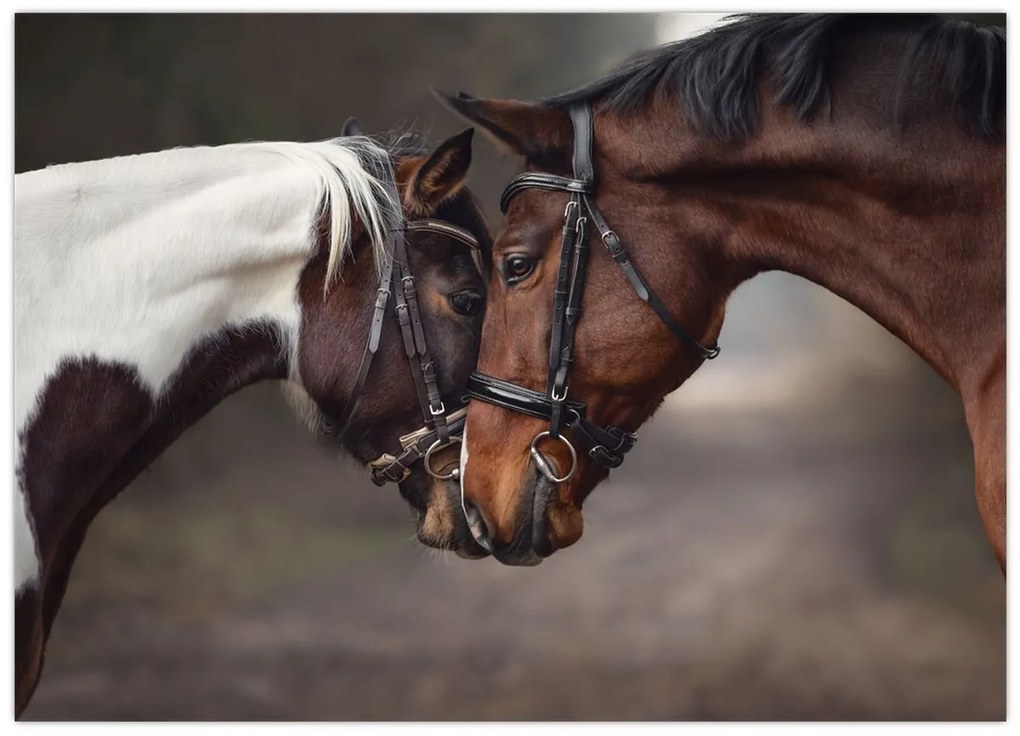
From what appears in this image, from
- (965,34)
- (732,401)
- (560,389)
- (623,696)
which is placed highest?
(965,34)

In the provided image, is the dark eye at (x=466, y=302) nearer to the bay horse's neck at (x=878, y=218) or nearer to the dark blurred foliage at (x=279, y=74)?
the bay horse's neck at (x=878, y=218)

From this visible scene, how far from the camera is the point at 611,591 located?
390 cm

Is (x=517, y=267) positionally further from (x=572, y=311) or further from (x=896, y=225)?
(x=896, y=225)

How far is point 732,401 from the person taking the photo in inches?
142

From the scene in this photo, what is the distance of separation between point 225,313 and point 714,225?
0.89 metres

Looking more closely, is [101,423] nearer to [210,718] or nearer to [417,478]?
[417,478]

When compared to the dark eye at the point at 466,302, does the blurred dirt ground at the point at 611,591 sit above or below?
below

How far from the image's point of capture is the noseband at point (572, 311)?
1.66 meters

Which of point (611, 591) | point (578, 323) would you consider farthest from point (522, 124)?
point (611, 591)

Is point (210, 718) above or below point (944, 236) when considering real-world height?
below

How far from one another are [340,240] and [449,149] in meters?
0.27

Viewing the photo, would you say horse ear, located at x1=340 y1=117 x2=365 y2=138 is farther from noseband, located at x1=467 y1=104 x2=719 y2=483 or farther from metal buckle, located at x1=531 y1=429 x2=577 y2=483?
metal buckle, located at x1=531 y1=429 x2=577 y2=483

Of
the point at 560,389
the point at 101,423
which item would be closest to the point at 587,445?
the point at 560,389

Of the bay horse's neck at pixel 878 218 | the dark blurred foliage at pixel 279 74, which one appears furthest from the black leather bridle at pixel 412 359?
the dark blurred foliage at pixel 279 74
